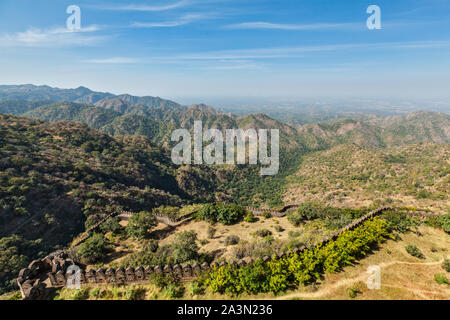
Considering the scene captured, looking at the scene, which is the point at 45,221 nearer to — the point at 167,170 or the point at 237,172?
the point at 167,170

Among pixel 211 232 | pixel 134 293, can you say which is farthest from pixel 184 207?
pixel 134 293

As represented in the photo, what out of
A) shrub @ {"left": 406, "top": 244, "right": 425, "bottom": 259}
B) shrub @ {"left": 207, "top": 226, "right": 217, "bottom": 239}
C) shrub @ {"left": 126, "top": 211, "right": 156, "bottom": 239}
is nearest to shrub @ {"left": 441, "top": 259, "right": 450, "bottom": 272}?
shrub @ {"left": 406, "top": 244, "right": 425, "bottom": 259}

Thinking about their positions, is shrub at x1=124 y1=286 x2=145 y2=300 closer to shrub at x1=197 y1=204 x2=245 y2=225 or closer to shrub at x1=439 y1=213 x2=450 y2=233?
shrub at x1=197 y1=204 x2=245 y2=225

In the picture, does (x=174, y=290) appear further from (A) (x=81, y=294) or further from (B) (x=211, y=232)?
(B) (x=211, y=232)

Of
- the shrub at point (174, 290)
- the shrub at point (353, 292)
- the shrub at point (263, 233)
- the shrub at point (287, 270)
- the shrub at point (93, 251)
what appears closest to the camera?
the shrub at point (353, 292)

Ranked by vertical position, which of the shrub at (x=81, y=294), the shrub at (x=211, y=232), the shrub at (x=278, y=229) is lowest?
the shrub at (x=211, y=232)

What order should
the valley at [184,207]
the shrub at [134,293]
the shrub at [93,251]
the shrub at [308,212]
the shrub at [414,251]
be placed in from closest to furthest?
the shrub at [134,293]
the shrub at [414,251]
the valley at [184,207]
the shrub at [93,251]
the shrub at [308,212]

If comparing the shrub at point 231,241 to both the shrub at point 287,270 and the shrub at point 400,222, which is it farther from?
the shrub at point 400,222

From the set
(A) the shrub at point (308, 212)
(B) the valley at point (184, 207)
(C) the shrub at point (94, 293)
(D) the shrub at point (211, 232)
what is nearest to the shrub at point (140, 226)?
(B) the valley at point (184, 207)
